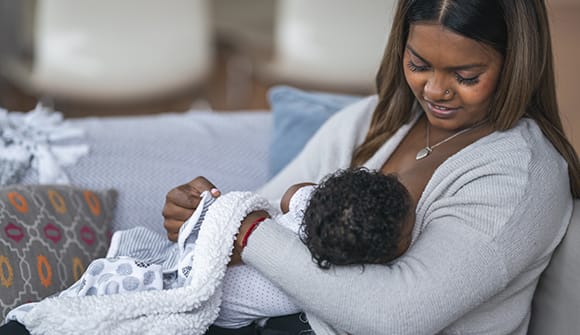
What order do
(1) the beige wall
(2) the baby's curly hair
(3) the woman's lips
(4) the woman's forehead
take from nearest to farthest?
(2) the baby's curly hair, (4) the woman's forehead, (3) the woman's lips, (1) the beige wall

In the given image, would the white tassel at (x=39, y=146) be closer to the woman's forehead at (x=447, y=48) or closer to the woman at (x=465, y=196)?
the woman at (x=465, y=196)

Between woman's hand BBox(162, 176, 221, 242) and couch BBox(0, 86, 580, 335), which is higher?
woman's hand BBox(162, 176, 221, 242)

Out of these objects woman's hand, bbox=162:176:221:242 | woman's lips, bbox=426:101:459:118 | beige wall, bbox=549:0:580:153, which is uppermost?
woman's lips, bbox=426:101:459:118

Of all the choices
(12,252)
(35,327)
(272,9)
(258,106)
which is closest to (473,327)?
(35,327)

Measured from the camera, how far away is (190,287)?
1.34m

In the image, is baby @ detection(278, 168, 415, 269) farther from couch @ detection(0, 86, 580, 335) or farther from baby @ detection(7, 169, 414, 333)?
couch @ detection(0, 86, 580, 335)

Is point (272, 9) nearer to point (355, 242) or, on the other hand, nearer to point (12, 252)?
point (12, 252)

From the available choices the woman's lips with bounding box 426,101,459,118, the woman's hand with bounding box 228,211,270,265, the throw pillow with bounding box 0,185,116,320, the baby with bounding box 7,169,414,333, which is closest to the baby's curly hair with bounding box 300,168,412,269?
the baby with bounding box 7,169,414,333

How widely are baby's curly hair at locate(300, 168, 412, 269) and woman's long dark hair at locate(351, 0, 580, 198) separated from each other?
10.6 inches

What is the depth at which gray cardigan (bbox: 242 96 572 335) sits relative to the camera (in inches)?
49.4

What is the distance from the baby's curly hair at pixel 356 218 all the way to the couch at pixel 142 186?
1.31 ft

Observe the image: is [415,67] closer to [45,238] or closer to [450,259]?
[450,259]

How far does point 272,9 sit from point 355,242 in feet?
10.3

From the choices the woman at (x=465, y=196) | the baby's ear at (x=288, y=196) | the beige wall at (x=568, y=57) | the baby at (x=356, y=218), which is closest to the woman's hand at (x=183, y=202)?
the woman at (x=465, y=196)
